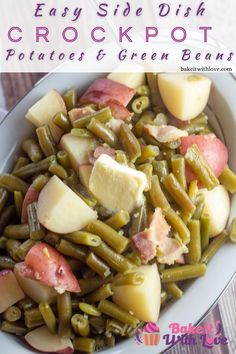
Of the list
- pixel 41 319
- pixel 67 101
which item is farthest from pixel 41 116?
pixel 41 319

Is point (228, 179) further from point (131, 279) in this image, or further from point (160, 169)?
point (131, 279)

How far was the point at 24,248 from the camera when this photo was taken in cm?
172

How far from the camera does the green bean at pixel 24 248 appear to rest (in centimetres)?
172

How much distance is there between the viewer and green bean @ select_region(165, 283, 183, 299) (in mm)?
1734

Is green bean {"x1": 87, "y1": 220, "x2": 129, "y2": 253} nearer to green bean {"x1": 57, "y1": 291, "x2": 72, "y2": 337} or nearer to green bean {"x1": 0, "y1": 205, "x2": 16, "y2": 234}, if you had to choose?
green bean {"x1": 57, "y1": 291, "x2": 72, "y2": 337}

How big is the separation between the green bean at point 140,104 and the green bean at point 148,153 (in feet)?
0.60

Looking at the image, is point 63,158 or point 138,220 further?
point 63,158

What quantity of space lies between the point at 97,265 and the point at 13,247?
0.87ft

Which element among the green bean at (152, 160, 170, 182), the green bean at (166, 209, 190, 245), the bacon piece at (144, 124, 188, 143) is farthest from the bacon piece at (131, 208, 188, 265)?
the bacon piece at (144, 124, 188, 143)

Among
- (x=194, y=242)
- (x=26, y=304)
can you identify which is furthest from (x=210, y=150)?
(x=26, y=304)

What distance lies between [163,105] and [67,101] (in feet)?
1.04

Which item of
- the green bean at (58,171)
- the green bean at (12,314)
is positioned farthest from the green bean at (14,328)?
the green bean at (58,171)

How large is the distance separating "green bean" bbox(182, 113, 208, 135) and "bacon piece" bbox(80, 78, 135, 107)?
0.21 metres

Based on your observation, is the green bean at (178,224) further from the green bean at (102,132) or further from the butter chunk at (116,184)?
the green bean at (102,132)
